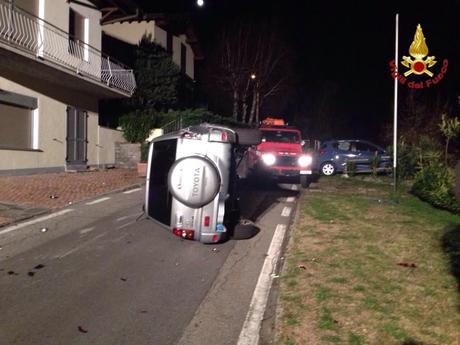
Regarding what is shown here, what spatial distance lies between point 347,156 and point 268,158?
256 inches

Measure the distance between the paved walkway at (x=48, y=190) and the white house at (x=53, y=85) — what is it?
118 cm

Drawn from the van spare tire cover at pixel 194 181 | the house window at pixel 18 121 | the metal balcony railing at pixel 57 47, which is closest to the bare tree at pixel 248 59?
the metal balcony railing at pixel 57 47

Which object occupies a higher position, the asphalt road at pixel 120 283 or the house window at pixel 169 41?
the house window at pixel 169 41

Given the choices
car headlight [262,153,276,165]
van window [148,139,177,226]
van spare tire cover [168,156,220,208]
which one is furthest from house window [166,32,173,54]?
van spare tire cover [168,156,220,208]

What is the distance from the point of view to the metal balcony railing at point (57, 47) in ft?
48.6

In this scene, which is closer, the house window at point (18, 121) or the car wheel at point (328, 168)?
the house window at point (18, 121)

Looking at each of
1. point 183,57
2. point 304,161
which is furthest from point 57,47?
point 183,57

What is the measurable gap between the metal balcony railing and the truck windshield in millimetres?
6962

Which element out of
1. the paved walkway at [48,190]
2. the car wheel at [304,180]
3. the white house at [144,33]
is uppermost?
the white house at [144,33]

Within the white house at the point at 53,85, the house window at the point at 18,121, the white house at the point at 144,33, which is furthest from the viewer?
the white house at the point at 144,33

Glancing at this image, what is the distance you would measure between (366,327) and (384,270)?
190 centimetres

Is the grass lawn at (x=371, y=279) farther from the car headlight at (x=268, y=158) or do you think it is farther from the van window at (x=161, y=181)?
the car headlight at (x=268, y=158)

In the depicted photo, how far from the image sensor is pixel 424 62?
17156mm

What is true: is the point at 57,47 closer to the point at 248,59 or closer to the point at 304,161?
the point at 304,161
